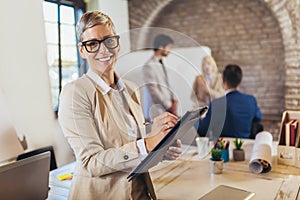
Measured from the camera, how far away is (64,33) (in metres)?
Answer: 1.16

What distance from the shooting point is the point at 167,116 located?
0.95m

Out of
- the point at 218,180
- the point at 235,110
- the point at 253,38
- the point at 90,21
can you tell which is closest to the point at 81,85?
the point at 90,21

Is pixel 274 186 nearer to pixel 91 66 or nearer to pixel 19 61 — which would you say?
pixel 91 66

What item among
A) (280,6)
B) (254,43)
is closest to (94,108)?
(280,6)

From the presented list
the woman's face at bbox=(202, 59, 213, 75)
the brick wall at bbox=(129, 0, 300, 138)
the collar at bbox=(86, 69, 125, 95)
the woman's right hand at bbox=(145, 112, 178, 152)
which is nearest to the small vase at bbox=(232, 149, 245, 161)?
the woman's right hand at bbox=(145, 112, 178, 152)

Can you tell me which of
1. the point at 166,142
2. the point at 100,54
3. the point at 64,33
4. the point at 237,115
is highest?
the point at 64,33

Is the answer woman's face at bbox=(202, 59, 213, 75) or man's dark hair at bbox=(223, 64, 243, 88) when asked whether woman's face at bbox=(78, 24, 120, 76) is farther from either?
woman's face at bbox=(202, 59, 213, 75)

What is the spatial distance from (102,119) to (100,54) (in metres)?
0.20

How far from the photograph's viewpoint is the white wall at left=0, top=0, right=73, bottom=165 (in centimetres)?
159

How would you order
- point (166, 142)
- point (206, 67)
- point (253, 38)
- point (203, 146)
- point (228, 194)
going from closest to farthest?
point (166, 142) < point (228, 194) < point (203, 146) < point (206, 67) < point (253, 38)

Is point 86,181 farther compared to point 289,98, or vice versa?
point 289,98

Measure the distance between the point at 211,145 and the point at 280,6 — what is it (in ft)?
7.40

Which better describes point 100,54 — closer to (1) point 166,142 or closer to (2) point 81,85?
(2) point 81,85

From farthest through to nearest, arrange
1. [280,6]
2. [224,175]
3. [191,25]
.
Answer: [191,25]
[280,6]
[224,175]
